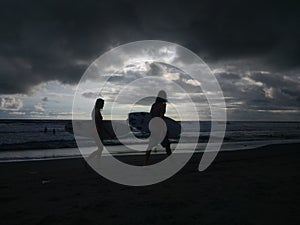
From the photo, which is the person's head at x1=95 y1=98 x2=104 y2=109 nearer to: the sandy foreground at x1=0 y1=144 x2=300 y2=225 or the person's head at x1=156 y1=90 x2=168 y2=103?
the person's head at x1=156 y1=90 x2=168 y2=103

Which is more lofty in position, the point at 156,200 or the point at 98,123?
the point at 98,123

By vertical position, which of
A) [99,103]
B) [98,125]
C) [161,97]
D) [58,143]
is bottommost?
[58,143]

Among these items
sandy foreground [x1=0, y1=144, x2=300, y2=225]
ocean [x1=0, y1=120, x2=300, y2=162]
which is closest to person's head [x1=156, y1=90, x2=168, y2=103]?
sandy foreground [x1=0, y1=144, x2=300, y2=225]

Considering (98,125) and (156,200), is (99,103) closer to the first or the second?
(98,125)

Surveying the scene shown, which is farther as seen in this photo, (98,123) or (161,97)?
(161,97)

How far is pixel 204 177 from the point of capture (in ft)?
24.9

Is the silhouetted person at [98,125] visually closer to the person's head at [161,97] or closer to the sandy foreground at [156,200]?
the sandy foreground at [156,200]

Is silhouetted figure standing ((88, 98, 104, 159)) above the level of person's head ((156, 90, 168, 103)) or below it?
below

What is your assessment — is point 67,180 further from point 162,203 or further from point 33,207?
point 162,203

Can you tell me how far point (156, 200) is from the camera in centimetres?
525

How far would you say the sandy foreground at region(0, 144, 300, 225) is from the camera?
4285 mm

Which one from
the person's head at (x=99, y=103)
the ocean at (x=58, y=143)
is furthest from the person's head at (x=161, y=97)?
the ocean at (x=58, y=143)

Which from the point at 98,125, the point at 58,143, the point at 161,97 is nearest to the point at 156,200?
the point at 98,125

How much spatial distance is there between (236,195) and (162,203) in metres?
1.46
